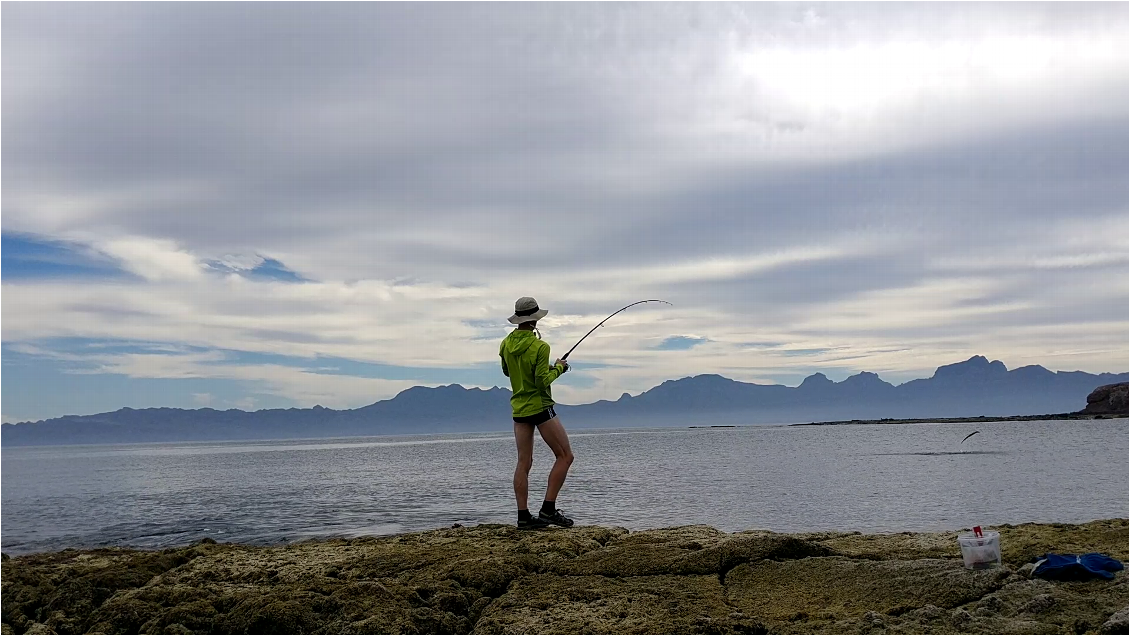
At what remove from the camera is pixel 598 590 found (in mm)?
5871

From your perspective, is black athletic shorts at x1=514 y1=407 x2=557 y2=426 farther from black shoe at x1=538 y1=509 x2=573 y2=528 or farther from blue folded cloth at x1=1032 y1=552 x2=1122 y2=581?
blue folded cloth at x1=1032 y1=552 x2=1122 y2=581

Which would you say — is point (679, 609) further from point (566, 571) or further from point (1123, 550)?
point (1123, 550)

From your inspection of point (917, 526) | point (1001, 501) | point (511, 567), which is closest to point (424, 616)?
point (511, 567)

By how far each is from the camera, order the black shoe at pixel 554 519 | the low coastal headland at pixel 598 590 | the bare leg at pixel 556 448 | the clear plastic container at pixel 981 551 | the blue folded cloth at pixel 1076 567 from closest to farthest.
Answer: the low coastal headland at pixel 598 590 < the blue folded cloth at pixel 1076 567 < the clear plastic container at pixel 981 551 < the bare leg at pixel 556 448 < the black shoe at pixel 554 519

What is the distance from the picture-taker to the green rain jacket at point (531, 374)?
9172 millimetres

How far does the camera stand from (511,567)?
6.66m

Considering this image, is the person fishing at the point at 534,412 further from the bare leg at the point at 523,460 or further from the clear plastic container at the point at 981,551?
the clear plastic container at the point at 981,551

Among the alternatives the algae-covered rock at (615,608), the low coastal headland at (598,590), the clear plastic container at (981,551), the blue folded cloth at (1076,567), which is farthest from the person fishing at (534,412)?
the blue folded cloth at (1076,567)

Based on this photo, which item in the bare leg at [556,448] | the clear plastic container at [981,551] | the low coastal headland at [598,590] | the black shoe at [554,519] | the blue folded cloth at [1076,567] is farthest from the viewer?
the black shoe at [554,519]

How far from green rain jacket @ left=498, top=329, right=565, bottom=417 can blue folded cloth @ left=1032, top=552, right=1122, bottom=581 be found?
512 cm

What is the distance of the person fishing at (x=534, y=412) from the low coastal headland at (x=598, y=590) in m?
0.85

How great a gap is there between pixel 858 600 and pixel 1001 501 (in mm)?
15802

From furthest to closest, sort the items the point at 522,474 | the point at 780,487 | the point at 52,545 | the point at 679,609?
the point at 780,487 < the point at 52,545 < the point at 522,474 < the point at 679,609

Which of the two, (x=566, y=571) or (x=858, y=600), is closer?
(x=858, y=600)
